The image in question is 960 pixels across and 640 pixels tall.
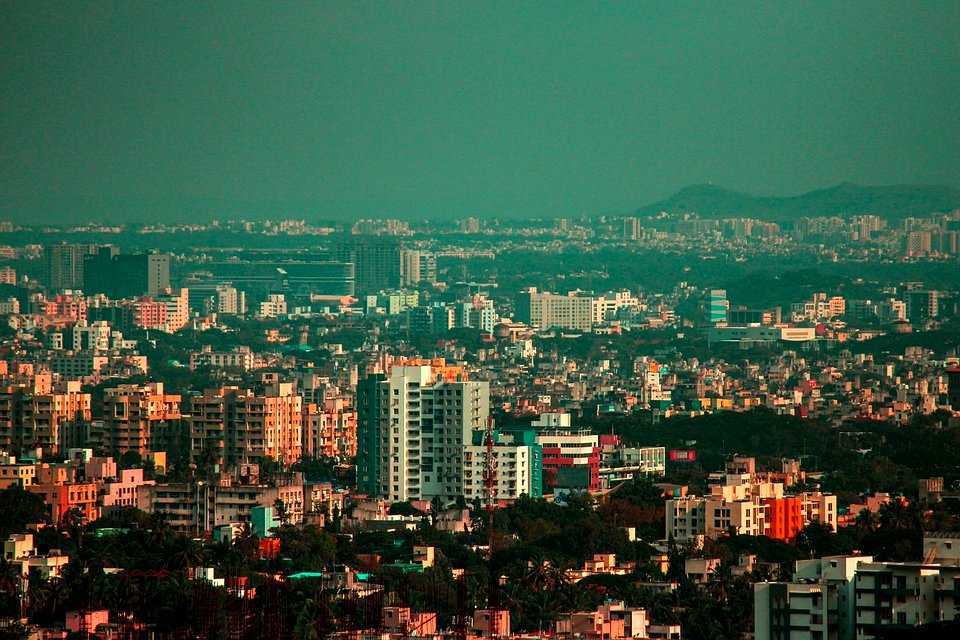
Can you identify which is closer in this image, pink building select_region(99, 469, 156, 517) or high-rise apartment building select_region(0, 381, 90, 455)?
pink building select_region(99, 469, 156, 517)

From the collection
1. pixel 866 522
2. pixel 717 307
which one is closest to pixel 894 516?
pixel 866 522

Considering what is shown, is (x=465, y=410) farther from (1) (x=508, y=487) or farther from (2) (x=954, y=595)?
(2) (x=954, y=595)

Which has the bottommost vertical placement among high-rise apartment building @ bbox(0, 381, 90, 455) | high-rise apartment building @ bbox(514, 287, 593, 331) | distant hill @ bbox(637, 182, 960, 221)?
high-rise apartment building @ bbox(0, 381, 90, 455)

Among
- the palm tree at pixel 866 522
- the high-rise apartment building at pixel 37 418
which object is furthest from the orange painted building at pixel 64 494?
the palm tree at pixel 866 522

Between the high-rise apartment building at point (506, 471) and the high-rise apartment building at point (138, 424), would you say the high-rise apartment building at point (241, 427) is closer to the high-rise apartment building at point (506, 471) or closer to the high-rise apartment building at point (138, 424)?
the high-rise apartment building at point (138, 424)

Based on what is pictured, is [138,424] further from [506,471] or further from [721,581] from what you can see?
[721,581]

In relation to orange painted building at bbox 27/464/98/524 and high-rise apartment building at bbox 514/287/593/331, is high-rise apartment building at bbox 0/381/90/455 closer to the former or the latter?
orange painted building at bbox 27/464/98/524

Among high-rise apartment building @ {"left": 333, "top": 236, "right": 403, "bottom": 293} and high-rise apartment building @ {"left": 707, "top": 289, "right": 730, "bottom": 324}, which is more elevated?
high-rise apartment building @ {"left": 333, "top": 236, "right": 403, "bottom": 293}

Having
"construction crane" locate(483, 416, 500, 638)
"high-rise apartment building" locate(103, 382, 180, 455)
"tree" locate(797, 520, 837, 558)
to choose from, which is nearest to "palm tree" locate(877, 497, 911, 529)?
"tree" locate(797, 520, 837, 558)
